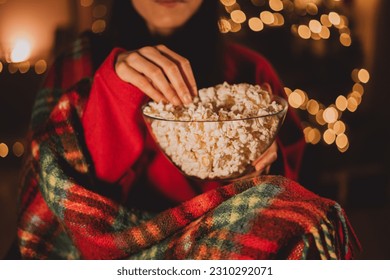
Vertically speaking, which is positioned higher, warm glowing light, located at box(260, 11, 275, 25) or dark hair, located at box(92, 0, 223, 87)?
dark hair, located at box(92, 0, 223, 87)

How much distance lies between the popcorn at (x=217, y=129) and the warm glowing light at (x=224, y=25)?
343 mm

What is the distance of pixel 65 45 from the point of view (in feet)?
3.31

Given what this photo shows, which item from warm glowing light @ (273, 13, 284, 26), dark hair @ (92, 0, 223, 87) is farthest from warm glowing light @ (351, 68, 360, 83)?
dark hair @ (92, 0, 223, 87)

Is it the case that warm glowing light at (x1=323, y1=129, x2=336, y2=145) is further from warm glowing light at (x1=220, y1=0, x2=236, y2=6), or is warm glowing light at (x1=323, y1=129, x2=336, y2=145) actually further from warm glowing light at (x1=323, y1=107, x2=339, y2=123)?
warm glowing light at (x1=220, y1=0, x2=236, y2=6)

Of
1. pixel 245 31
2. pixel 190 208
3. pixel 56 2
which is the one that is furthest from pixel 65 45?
pixel 190 208

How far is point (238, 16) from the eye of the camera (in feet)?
3.69

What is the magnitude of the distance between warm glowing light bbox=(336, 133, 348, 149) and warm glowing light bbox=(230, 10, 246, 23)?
0.42m

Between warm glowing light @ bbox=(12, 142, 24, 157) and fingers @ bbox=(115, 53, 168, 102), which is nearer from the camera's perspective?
fingers @ bbox=(115, 53, 168, 102)

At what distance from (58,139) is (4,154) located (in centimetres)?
55

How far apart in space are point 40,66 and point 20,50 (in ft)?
0.33

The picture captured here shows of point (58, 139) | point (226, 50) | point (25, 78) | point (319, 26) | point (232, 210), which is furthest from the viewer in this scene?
point (319, 26)

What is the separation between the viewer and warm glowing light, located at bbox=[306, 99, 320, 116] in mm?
1228

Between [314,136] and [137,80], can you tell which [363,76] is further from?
[137,80]
